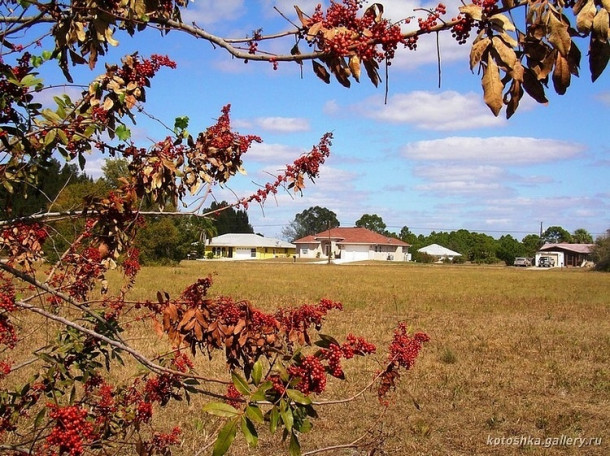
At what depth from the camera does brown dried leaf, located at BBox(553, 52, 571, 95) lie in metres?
0.93

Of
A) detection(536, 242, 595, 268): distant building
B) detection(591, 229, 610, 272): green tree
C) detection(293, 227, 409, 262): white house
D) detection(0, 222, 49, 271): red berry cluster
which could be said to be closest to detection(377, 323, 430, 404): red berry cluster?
detection(0, 222, 49, 271): red berry cluster

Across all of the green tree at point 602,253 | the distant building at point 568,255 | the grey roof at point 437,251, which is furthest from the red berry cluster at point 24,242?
the grey roof at point 437,251

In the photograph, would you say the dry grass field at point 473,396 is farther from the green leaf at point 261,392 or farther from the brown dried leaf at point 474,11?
the brown dried leaf at point 474,11

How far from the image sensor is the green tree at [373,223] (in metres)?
104

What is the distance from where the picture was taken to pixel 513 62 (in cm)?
93

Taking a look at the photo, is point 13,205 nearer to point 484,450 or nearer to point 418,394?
point 484,450

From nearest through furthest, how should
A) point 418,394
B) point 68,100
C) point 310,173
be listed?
point 68,100 < point 310,173 < point 418,394

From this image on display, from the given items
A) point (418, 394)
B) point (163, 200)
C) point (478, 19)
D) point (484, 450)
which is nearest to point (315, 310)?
point (163, 200)

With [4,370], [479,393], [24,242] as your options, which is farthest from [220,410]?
[479,393]

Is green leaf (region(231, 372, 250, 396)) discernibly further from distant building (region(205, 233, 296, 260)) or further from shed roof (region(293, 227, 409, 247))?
distant building (region(205, 233, 296, 260))

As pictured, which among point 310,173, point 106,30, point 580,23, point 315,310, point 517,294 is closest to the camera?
point 580,23

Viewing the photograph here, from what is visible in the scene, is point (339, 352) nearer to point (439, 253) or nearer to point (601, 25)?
point (601, 25)

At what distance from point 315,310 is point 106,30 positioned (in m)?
1.09

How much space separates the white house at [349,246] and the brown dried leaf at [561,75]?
77.3 metres
